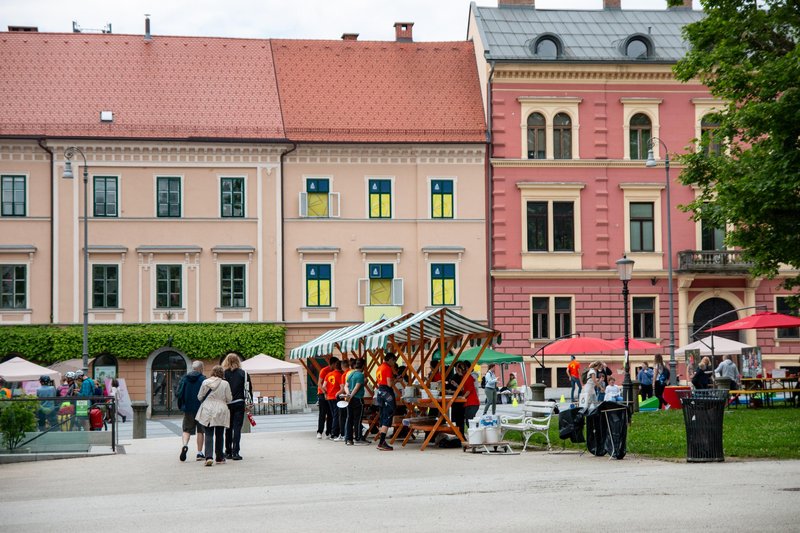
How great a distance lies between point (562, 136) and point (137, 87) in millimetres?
17480

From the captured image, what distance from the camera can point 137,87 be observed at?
51375mm

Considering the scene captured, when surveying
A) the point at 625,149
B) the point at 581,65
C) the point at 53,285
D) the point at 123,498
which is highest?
the point at 581,65

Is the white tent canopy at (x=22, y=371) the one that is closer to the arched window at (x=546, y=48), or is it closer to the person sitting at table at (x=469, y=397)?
the person sitting at table at (x=469, y=397)

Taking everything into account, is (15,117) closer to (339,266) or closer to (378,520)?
(339,266)

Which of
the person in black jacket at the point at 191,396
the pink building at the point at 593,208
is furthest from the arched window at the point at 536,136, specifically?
the person in black jacket at the point at 191,396

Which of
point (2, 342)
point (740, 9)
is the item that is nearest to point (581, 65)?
point (740, 9)

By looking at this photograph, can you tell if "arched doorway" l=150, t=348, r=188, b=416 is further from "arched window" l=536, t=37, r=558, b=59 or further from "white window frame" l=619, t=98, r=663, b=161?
"white window frame" l=619, t=98, r=663, b=161

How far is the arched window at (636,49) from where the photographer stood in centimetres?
5209

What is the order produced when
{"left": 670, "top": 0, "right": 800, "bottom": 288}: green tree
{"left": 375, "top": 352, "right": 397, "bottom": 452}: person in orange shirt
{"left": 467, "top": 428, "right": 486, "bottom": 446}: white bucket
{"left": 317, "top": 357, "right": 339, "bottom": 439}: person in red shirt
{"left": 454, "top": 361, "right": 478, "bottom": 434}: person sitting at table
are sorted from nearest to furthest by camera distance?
{"left": 467, "top": 428, "right": 486, "bottom": 446}: white bucket < {"left": 375, "top": 352, "right": 397, "bottom": 452}: person in orange shirt < {"left": 454, "top": 361, "right": 478, "bottom": 434}: person sitting at table < {"left": 670, "top": 0, "right": 800, "bottom": 288}: green tree < {"left": 317, "top": 357, "right": 339, "bottom": 439}: person in red shirt

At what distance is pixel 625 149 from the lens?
169 ft

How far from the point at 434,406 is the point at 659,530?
12406mm

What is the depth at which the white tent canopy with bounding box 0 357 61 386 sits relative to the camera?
1698 inches

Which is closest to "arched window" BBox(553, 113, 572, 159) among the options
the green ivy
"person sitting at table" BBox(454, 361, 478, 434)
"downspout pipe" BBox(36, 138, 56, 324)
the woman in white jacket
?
Result: the green ivy

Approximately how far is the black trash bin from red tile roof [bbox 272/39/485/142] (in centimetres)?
3252
